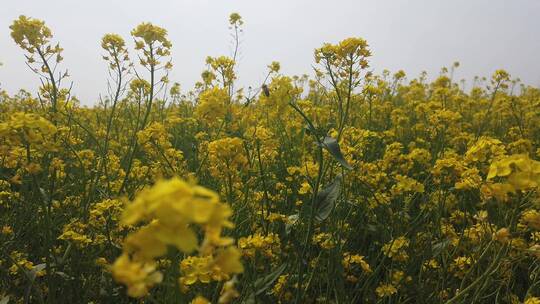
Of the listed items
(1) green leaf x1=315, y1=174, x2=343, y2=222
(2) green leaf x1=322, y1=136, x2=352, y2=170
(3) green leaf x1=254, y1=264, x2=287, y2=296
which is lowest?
(3) green leaf x1=254, y1=264, x2=287, y2=296

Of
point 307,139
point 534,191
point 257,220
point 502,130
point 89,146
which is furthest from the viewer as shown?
point 502,130

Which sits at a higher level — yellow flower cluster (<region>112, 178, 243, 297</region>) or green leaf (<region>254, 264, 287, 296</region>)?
yellow flower cluster (<region>112, 178, 243, 297</region>)

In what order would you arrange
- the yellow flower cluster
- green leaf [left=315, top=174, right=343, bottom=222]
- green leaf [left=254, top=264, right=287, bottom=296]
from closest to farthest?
the yellow flower cluster
green leaf [left=254, top=264, right=287, bottom=296]
green leaf [left=315, top=174, right=343, bottom=222]

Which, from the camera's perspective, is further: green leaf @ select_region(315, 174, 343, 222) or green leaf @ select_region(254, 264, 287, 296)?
green leaf @ select_region(315, 174, 343, 222)

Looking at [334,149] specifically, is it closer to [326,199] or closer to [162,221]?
[326,199]

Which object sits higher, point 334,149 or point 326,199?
point 334,149

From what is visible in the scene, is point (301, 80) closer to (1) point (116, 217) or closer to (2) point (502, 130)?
(2) point (502, 130)

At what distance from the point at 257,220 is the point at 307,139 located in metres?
1.32

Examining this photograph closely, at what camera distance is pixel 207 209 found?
0.69 m

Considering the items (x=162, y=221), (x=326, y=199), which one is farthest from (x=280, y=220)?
(x=162, y=221)

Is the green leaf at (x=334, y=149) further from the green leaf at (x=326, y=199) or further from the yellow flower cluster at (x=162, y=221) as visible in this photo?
the yellow flower cluster at (x=162, y=221)

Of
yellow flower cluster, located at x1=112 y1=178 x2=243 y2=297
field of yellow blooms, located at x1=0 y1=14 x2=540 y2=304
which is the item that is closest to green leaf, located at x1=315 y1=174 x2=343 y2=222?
field of yellow blooms, located at x1=0 y1=14 x2=540 y2=304

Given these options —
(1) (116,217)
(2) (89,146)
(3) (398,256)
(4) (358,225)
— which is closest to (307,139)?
(4) (358,225)

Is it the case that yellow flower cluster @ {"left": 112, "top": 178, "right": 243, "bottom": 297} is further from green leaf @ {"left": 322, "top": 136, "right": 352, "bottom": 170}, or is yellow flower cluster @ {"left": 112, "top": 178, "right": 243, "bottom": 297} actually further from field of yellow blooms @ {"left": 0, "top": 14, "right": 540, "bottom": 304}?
green leaf @ {"left": 322, "top": 136, "right": 352, "bottom": 170}
